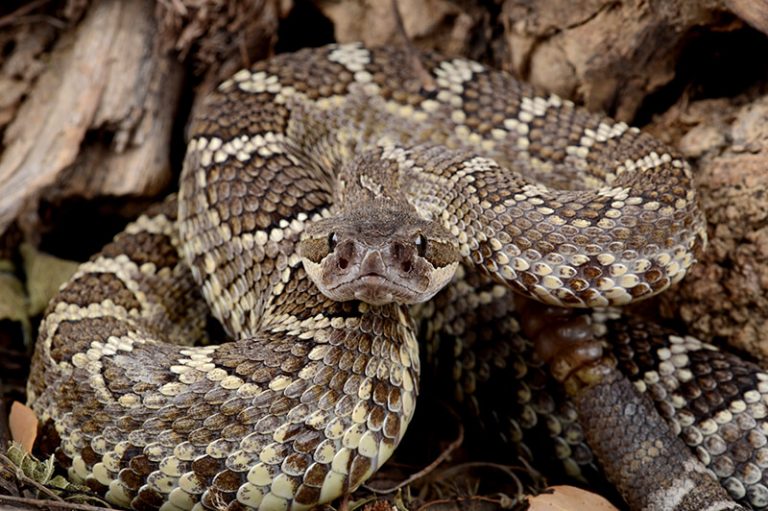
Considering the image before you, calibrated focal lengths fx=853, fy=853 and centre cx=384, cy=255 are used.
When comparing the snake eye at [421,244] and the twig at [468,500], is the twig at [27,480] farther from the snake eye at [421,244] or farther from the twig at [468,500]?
the snake eye at [421,244]

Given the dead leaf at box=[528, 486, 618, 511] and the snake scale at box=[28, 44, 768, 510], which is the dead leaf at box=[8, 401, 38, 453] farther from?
the dead leaf at box=[528, 486, 618, 511]

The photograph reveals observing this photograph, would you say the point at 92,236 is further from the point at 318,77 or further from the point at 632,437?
the point at 632,437

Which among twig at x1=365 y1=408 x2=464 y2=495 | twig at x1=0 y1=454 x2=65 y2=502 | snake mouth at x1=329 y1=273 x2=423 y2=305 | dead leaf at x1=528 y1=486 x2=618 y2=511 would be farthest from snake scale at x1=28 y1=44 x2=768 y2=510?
dead leaf at x1=528 y1=486 x2=618 y2=511

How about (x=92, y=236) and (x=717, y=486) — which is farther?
(x=92, y=236)

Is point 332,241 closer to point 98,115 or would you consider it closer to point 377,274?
point 377,274

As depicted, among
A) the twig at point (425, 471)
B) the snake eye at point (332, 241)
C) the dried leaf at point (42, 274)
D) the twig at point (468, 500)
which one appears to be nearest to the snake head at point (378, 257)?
the snake eye at point (332, 241)

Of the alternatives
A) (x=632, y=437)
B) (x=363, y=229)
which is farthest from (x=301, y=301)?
(x=632, y=437)
